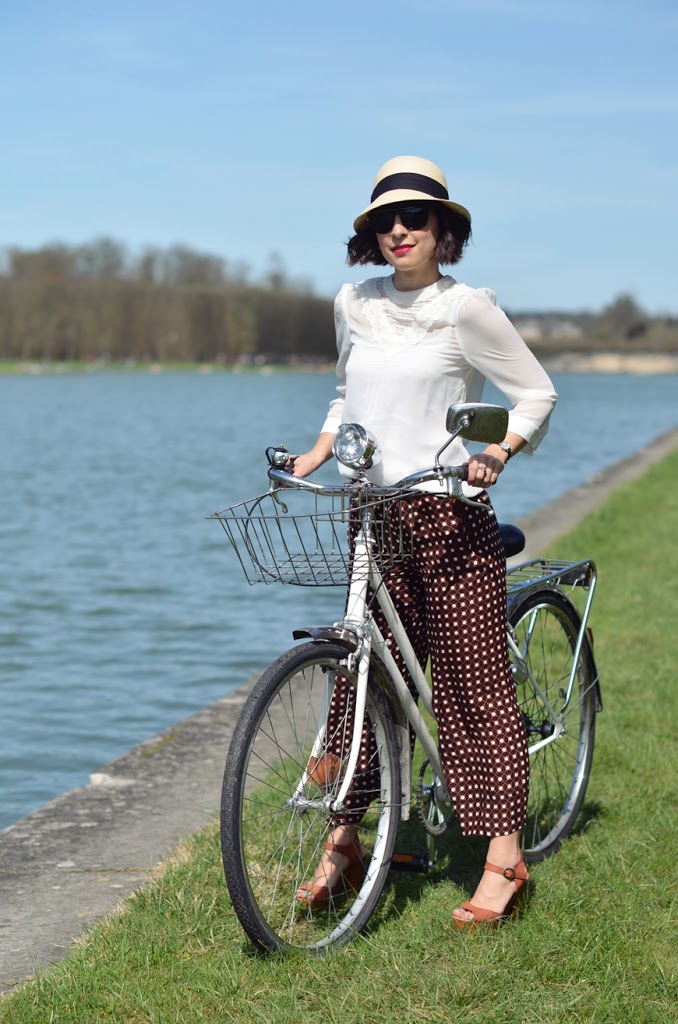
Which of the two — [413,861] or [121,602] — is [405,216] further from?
[121,602]

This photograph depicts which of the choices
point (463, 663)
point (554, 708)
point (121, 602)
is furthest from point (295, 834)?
point (121, 602)

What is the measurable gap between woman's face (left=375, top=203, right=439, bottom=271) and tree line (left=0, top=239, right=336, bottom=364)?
162 m

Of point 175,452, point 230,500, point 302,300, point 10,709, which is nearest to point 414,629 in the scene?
point 10,709

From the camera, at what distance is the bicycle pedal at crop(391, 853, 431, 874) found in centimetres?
385

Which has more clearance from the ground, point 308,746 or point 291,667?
point 291,667

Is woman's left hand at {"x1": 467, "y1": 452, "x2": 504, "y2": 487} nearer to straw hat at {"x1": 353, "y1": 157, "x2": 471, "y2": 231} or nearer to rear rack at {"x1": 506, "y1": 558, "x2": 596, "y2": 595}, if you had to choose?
straw hat at {"x1": 353, "y1": 157, "x2": 471, "y2": 231}

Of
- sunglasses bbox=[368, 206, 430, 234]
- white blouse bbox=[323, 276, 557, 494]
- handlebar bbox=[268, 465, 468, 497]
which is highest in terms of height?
sunglasses bbox=[368, 206, 430, 234]

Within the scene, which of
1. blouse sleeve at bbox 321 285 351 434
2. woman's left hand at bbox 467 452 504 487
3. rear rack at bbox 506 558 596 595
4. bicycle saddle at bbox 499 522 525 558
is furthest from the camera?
rear rack at bbox 506 558 596 595

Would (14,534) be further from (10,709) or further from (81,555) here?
(10,709)

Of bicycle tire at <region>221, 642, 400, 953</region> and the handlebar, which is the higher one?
the handlebar

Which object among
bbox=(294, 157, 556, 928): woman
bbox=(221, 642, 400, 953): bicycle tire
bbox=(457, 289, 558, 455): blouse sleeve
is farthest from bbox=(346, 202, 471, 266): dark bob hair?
bbox=(221, 642, 400, 953): bicycle tire

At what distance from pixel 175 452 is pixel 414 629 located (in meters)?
30.5

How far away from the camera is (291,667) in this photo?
3367mm

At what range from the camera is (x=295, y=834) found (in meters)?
3.99
